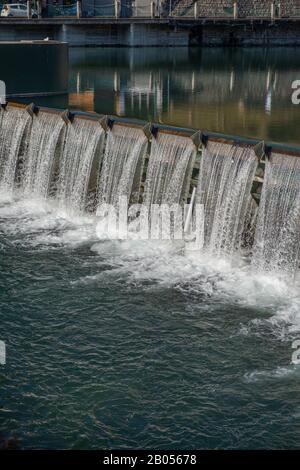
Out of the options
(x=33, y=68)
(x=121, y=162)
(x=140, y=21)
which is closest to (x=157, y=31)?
(x=140, y=21)

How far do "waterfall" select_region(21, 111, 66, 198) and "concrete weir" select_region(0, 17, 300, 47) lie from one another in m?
33.0

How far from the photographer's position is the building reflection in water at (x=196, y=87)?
2620 centimetres

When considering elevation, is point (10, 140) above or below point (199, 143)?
below

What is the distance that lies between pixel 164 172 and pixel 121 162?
1.59 metres

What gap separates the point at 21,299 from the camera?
47.9ft

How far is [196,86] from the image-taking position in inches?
1507

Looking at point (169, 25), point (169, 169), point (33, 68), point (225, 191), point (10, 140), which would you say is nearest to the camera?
point (225, 191)

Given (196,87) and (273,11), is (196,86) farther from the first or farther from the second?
(273,11)

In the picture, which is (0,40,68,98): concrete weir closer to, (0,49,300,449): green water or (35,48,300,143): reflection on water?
(35,48,300,143): reflection on water

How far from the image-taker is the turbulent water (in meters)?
10.5

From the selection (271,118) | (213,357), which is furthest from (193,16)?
(213,357)

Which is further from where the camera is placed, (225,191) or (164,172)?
(164,172)

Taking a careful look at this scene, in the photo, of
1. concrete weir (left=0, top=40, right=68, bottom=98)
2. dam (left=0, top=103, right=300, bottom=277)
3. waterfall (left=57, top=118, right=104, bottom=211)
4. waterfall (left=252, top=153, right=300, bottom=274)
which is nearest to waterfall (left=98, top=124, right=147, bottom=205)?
dam (left=0, top=103, right=300, bottom=277)

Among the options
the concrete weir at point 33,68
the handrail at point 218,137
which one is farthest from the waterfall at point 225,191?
the concrete weir at point 33,68
